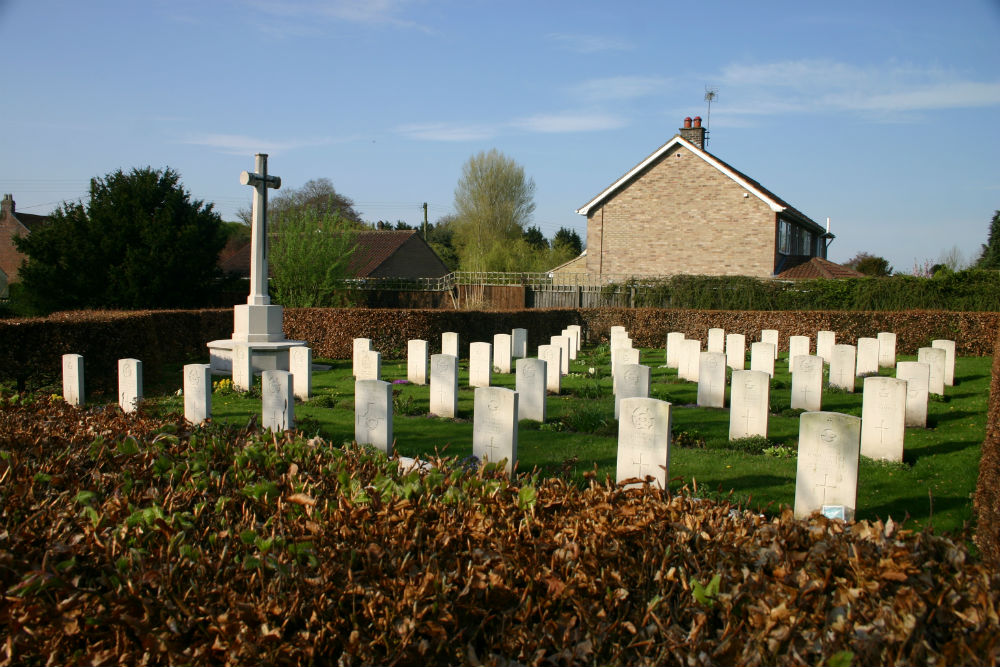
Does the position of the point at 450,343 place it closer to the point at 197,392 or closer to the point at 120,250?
the point at 197,392

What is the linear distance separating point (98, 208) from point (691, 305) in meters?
20.4

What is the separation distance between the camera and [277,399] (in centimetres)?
848

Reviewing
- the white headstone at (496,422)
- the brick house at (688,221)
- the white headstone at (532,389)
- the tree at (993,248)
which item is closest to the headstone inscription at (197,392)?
the white headstone at (496,422)

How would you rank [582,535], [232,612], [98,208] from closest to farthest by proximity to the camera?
[232,612]
[582,535]
[98,208]

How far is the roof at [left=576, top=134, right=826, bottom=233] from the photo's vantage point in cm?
2862

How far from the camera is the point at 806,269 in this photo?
29.4 metres

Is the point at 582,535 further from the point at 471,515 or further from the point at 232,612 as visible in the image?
the point at 232,612

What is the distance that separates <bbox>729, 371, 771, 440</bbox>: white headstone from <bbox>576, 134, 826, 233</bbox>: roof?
2187 cm

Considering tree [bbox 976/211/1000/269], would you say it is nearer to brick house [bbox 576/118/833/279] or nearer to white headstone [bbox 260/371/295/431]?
brick house [bbox 576/118/833/279]

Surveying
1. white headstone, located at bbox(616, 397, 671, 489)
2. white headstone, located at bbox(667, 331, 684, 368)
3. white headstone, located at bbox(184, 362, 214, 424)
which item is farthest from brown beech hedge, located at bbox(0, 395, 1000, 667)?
white headstone, located at bbox(667, 331, 684, 368)

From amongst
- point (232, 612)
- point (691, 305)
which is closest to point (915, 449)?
point (232, 612)

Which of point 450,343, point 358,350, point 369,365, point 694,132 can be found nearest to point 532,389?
point 369,365

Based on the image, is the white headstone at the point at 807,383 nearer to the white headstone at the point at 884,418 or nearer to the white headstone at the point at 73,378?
the white headstone at the point at 884,418

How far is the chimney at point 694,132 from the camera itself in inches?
1282
